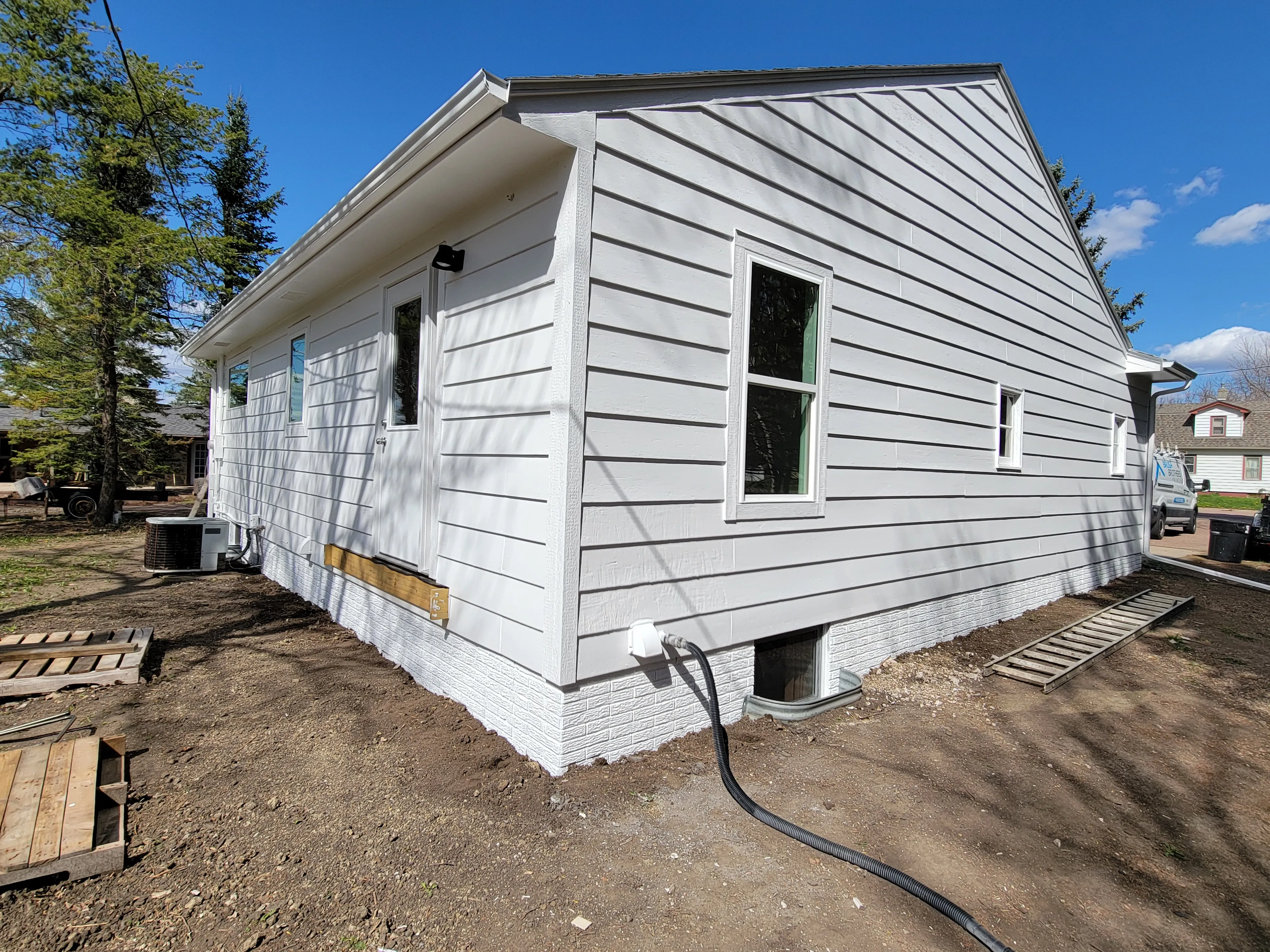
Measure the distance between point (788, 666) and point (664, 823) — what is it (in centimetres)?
187

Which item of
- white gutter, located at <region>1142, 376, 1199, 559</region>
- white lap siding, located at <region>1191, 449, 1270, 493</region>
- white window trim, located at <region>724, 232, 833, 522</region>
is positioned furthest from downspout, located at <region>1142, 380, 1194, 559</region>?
white lap siding, located at <region>1191, 449, 1270, 493</region>

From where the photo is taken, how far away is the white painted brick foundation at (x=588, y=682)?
10.2ft

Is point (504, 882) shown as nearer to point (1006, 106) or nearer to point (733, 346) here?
point (733, 346)

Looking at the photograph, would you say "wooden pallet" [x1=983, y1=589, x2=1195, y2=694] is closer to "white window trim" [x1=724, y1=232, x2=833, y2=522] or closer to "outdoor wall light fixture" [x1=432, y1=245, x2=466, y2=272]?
"white window trim" [x1=724, y1=232, x2=833, y2=522]

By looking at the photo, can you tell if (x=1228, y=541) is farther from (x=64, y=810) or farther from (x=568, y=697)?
(x=64, y=810)

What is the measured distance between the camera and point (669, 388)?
3354mm

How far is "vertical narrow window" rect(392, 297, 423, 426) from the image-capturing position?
15.1 ft

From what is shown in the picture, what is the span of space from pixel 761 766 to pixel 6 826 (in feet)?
10.3

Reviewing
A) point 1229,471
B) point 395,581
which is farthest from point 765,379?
point 1229,471

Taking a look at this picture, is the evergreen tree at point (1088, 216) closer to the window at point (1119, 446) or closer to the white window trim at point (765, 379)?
the window at point (1119, 446)

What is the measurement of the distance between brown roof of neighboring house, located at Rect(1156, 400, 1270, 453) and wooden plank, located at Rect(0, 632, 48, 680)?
41785mm

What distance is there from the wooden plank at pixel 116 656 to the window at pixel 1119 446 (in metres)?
11.0

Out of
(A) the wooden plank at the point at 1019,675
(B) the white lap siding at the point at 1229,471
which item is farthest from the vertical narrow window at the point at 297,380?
(B) the white lap siding at the point at 1229,471

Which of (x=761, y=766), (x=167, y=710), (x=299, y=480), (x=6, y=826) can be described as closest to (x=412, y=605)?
(x=167, y=710)
